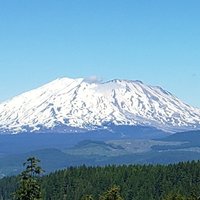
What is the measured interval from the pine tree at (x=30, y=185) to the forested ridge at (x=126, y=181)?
125978 mm

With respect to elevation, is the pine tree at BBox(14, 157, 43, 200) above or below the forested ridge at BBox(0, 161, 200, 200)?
above

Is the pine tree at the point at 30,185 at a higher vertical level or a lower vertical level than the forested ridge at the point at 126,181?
higher

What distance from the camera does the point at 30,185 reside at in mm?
30297

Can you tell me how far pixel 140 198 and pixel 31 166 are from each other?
134m

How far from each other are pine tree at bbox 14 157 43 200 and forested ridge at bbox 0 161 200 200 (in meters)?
126

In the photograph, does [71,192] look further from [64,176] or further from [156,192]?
[156,192]

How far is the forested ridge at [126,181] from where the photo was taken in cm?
16525

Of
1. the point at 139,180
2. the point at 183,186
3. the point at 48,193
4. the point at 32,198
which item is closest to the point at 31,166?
the point at 32,198

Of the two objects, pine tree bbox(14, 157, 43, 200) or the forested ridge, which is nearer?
pine tree bbox(14, 157, 43, 200)

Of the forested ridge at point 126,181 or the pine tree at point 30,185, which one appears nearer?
the pine tree at point 30,185

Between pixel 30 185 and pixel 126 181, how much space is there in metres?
145

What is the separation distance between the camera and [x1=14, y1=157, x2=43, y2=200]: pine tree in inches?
1168

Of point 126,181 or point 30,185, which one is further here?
point 126,181

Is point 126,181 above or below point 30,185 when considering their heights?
below
